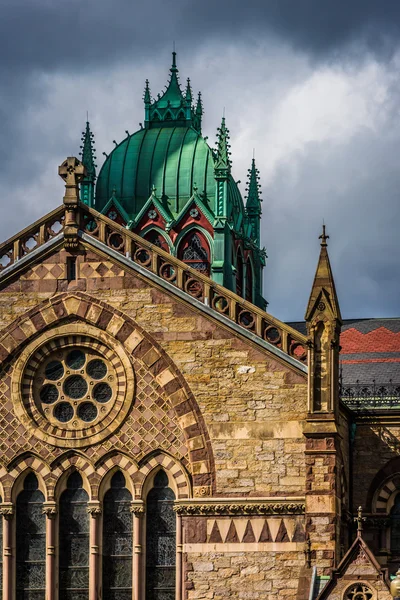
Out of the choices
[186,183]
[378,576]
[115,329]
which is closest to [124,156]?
[186,183]

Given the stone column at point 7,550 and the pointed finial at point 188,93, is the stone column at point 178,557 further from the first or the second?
the pointed finial at point 188,93

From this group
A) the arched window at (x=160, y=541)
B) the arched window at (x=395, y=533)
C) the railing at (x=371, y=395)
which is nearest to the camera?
the arched window at (x=160, y=541)

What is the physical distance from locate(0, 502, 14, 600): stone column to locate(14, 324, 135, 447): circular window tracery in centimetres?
172

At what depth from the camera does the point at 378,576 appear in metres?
36.2

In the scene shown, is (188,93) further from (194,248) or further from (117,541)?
(117,541)

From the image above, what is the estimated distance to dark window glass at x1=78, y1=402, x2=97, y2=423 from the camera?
3950cm

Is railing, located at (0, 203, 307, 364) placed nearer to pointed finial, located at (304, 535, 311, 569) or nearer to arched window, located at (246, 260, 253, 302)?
pointed finial, located at (304, 535, 311, 569)

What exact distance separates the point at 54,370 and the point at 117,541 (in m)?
3.97

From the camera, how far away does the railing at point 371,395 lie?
4266 cm

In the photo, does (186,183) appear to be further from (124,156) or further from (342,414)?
(342,414)

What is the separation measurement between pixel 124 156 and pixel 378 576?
2394 centimetres

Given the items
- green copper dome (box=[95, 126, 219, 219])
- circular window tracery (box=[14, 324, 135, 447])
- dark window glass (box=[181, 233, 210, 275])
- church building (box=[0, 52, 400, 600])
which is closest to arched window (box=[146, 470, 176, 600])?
church building (box=[0, 52, 400, 600])

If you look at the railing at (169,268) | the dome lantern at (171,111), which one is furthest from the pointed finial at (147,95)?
the railing at (169,268)

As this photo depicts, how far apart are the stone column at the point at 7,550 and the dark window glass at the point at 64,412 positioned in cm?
211
